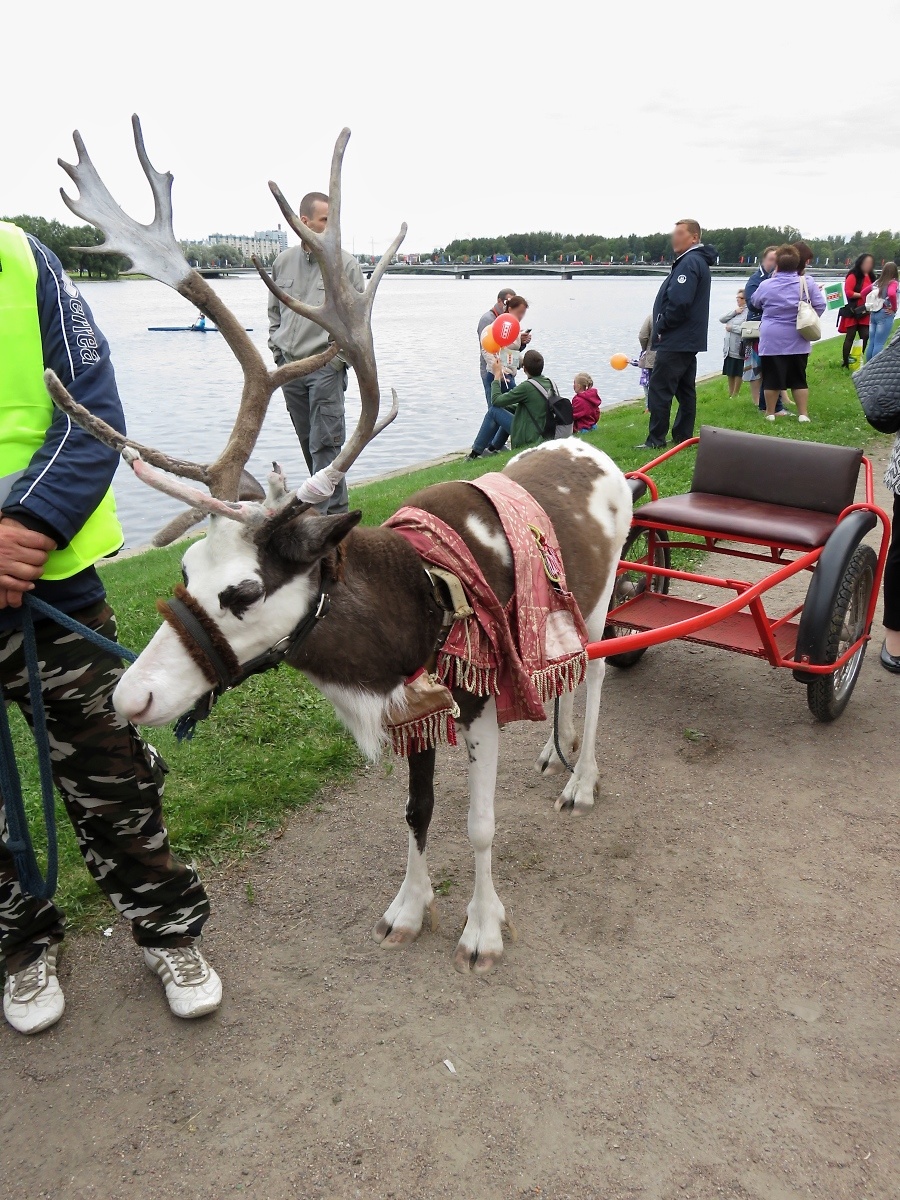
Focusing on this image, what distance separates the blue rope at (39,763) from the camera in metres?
2.50

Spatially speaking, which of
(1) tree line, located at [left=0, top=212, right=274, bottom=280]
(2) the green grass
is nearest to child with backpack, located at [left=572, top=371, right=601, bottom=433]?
(1) tree line, located at [left=0, top=212, right=274, bottom=280]

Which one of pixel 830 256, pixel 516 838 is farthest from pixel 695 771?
pixel 830 256

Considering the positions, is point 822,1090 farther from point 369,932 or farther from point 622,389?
point 622,389

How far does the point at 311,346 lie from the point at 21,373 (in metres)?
4.71

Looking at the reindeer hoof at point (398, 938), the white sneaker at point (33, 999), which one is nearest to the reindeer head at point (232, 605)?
the white sneaker at point (33, 999)

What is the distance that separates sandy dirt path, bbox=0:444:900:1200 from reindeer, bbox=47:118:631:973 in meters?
0.32

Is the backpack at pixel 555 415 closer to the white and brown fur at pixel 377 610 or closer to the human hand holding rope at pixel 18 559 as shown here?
the white and brown fur at pixel 377 610

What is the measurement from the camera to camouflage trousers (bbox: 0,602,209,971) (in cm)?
264

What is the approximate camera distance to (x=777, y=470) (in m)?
5.03

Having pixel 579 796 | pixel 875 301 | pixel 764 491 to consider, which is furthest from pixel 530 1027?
pixel 875 301

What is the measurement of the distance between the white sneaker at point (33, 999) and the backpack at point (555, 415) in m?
8.52

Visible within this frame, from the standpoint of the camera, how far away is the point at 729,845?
3.82 meters

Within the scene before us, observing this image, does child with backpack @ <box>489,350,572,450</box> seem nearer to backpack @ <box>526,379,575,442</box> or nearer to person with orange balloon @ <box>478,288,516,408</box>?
backpack @ <box>526,379,575,442</box>

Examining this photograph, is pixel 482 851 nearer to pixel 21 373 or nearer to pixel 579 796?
pixel 579 796
